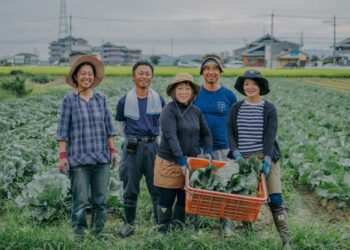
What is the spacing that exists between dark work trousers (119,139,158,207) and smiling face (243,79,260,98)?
1145mm

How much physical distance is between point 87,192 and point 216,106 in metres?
1.60

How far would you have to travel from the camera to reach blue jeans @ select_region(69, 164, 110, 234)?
4633 millimetres

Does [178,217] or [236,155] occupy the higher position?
[236,155]

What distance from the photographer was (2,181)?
622 centimetres

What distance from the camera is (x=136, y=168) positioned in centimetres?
502

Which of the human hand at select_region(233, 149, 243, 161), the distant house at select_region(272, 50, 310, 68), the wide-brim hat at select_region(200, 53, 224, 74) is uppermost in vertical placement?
the distant house at select_region(272, 50, 310, 68)

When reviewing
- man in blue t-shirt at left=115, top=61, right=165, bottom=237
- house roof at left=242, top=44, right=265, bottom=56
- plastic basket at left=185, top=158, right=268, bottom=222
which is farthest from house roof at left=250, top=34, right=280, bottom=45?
plastic basket at left=185, top=158, right=268, bottom=222

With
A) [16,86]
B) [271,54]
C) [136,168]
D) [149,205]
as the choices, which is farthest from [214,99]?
[271,54]

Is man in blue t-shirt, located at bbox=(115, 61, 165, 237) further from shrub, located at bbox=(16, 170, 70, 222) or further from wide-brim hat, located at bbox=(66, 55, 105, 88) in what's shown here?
shrub, located at bbox=(16, 170, 70, 222)

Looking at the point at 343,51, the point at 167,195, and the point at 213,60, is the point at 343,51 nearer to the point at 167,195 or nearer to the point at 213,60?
the point at 213,60

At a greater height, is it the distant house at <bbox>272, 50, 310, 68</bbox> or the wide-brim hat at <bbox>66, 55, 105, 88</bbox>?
Answer: the distant house at <bbox>272, 50, 310, 68</bbox>

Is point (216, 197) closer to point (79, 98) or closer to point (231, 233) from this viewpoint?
point (231, 233)

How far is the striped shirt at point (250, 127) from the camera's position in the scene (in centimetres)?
462

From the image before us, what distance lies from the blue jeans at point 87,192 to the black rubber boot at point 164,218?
57 centimetres
